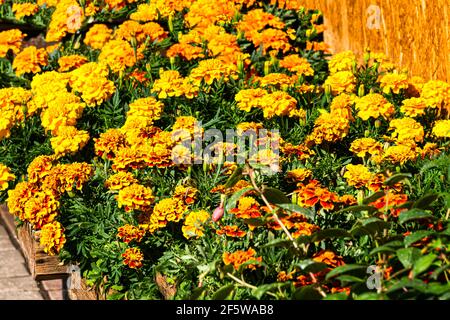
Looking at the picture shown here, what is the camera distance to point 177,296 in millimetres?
3578

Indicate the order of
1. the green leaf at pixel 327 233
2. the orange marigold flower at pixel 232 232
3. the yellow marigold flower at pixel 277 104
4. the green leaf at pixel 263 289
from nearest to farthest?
the green leaf at pixel 263 289, the green leaf at pixel 327 233, the orange marigold flower at pixel 232 232, the yellow marigold flower at pixel 277 104

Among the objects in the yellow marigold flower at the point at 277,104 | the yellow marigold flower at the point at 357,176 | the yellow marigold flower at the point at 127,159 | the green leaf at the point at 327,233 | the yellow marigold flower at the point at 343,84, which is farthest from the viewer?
the yellow marigold flower at the point at 343,84

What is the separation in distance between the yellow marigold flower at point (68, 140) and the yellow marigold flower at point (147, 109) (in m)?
0.26

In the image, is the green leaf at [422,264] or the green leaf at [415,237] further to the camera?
the green leaf at [415,237]

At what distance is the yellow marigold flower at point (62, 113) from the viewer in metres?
4.79

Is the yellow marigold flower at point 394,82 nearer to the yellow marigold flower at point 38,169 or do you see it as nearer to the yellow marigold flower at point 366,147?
the yellow marigold flower at point 366,147

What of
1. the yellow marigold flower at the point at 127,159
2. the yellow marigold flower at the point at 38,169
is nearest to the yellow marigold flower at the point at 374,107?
the yellow marigold flower at the point at 127,159

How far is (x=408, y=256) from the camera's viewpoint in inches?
117

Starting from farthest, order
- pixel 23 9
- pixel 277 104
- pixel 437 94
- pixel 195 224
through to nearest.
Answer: pixel 23 9, pixel 437 94, pixel 277 104, pixel 195 224

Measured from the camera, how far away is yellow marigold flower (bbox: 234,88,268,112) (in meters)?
4.67

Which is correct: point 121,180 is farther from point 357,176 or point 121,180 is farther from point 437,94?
point 437,94

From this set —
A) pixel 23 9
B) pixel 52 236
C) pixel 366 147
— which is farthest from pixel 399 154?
pixel 23 9

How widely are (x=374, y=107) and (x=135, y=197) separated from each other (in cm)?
134
